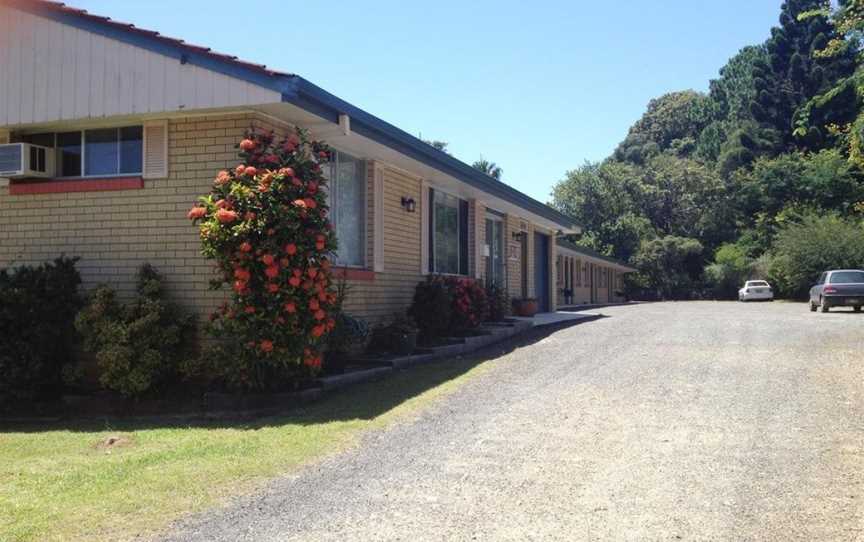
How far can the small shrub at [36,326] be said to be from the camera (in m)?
8.74

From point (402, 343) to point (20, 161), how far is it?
5.62m

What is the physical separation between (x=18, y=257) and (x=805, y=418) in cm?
958

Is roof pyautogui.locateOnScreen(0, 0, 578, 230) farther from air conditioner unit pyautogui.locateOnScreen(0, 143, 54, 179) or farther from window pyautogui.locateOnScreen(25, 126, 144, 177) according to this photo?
air conditioner unit pyautogui.locateOnScreen(0, 143, 54, 179)

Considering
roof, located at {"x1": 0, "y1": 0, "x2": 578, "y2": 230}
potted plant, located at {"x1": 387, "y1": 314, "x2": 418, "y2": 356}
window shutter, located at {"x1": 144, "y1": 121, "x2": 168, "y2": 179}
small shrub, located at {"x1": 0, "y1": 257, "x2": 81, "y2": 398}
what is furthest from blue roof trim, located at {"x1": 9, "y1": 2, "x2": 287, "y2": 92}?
potted plant, located at {"x1": 387, "y1": 314, "x2": 418, "y2": 356}

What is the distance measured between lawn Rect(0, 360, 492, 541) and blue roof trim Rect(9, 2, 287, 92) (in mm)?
3692

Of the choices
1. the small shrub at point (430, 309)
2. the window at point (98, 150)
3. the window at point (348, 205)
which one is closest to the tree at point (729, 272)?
the small shrub at point (430, 309)

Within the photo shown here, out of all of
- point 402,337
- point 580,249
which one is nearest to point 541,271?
point 580,249

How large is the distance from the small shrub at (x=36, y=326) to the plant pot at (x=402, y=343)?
171 inches

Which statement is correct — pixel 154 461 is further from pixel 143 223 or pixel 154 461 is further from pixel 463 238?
pixel 463 238

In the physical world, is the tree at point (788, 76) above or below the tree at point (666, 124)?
below

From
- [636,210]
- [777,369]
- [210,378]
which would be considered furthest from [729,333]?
[636,210]

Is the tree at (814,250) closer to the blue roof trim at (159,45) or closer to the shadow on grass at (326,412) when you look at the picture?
the shadow on grass at (326,412)

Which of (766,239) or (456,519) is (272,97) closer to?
(456,519)

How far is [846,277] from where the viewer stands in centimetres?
2439
